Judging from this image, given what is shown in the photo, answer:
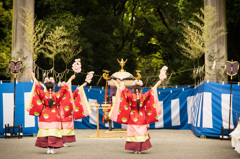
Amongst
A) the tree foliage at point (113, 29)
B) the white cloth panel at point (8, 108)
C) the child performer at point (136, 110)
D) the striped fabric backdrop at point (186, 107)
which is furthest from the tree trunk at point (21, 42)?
the child performer at point (136, 110)

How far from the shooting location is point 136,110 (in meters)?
9.38

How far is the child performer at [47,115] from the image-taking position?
9086mm

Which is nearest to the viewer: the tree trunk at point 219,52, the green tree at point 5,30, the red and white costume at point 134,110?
the red and white costume at point 134,110

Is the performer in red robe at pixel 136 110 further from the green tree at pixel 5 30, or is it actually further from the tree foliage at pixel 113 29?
the green tree at pixel 5 30

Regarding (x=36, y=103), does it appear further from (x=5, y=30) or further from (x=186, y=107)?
(x=5, y=30)

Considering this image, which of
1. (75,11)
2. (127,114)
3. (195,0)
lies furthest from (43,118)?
(75,11)

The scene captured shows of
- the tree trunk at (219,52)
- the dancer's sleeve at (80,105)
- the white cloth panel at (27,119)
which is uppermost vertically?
the tree trunk at (219,52)

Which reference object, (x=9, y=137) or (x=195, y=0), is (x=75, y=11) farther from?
(x=9, y=137)

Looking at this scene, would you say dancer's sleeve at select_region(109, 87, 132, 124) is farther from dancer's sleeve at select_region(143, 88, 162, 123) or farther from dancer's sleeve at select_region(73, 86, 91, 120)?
dancer's sleeve at select_region(73, 86, 91, 120)

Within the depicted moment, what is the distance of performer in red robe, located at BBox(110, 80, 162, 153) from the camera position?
361 inches

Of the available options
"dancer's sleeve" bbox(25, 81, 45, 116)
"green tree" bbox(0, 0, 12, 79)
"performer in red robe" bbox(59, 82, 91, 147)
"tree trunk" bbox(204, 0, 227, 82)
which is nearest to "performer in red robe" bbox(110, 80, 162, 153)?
"dancer's sleeve" bbox(25, 81, 45, 116)

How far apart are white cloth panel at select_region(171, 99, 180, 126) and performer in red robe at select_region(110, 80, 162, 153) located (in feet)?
22.4

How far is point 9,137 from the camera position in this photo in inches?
505

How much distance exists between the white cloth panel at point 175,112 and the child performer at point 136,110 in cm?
683
